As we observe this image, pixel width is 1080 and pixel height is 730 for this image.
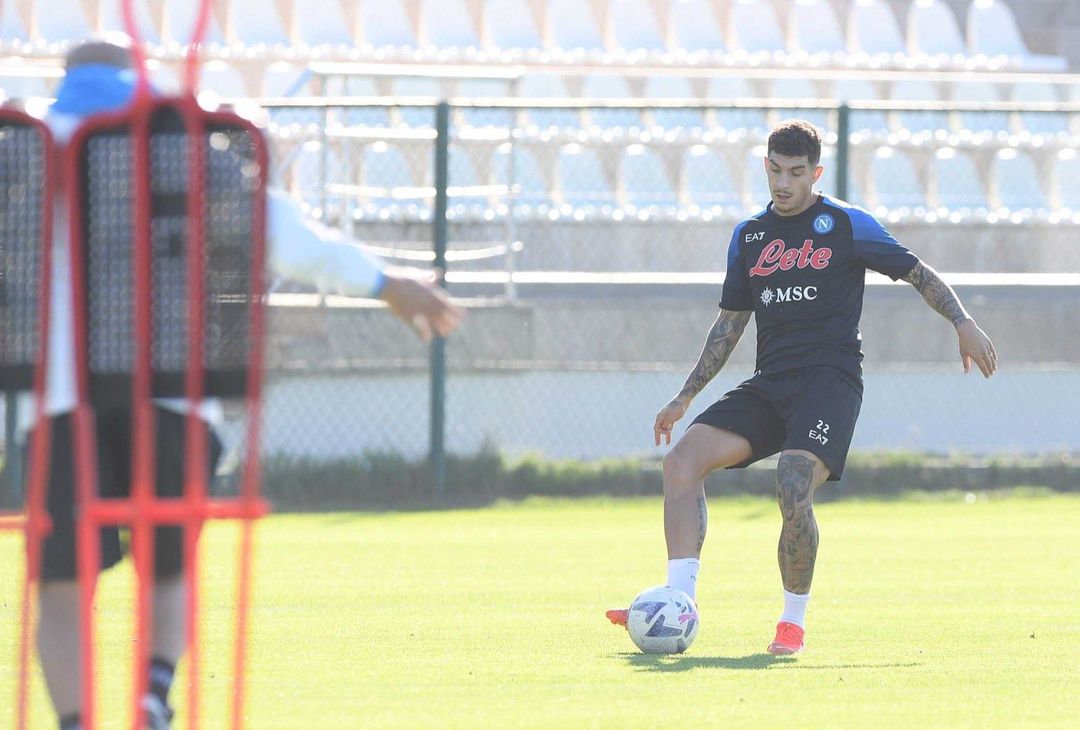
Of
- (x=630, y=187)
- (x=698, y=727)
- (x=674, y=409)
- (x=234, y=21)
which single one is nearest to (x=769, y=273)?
(x=674, y=409)

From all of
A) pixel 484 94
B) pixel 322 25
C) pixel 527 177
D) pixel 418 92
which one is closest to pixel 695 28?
pixel 322 25

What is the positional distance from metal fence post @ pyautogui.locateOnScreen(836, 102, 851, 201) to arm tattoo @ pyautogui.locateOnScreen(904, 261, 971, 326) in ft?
21.9

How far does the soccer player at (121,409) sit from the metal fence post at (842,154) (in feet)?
32.8

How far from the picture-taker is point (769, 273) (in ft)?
23.6

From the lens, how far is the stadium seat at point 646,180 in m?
17.2

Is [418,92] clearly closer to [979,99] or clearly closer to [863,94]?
[863,94]

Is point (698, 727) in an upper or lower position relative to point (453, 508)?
upper

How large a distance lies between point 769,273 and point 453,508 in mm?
6327

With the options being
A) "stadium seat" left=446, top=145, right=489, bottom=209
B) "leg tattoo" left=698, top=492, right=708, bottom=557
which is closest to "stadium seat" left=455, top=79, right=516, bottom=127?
"stadium seat" left=446, top=145, right=489, bottom=209

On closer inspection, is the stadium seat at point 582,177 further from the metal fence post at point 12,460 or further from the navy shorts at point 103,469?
the navy shorts at point 103,469

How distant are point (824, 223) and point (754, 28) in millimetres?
15600

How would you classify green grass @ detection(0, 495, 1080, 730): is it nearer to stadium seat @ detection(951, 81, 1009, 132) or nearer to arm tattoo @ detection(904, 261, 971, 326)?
arm tattoo @ detection(904, 261, 971, 326)

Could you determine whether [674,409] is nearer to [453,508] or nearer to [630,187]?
[453,508]

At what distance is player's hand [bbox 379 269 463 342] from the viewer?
3.78 m
